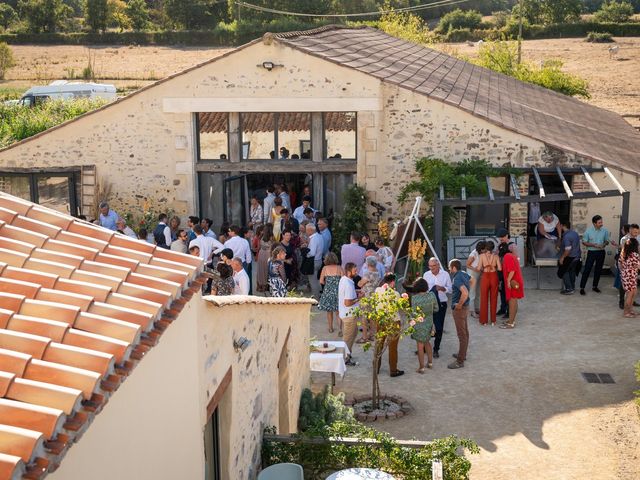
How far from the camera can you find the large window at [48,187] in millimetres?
19188

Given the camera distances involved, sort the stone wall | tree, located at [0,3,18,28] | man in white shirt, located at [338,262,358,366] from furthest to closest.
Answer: tree, located at [0,3,18,28], man in white shirt, located at [338,262,358,366], the stone wall

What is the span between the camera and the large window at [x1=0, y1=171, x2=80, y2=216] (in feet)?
63.0

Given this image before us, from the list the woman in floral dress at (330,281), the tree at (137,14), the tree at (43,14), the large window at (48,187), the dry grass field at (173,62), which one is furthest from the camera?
the tree at (137,14)

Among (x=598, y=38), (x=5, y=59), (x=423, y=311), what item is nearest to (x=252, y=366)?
(x=423, y=311)

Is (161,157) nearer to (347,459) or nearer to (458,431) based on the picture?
(458,431)

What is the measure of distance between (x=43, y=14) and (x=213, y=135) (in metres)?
45.8

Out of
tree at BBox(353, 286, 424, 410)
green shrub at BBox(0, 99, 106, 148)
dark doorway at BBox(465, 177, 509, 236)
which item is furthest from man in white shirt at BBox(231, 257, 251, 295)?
green shrub at BBox(0, 99, 106, 148)

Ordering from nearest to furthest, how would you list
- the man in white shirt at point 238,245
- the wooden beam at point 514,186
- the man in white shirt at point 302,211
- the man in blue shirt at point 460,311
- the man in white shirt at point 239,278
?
1. the man in white shirt at point 239,278
2. the man in blue shirt at point 460,311
3. the man in white shirt at point 238,245
4. the wooden beam at point 514,186
5. the man in white shirt at point 302,211

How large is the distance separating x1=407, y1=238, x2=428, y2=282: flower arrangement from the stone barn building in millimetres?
2397

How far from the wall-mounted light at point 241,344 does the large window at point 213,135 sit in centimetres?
1100

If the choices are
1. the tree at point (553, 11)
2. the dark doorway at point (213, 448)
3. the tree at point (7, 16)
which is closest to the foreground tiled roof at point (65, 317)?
the dark doorway at point (213, 448)

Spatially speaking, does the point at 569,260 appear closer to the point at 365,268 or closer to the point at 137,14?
the point at 365,268

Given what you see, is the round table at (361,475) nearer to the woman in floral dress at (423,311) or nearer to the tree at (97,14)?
the woman in floral dress at (423,311)

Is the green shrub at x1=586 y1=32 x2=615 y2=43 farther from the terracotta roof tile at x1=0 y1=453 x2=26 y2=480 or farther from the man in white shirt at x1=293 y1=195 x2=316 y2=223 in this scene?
the terracotta roof tile at x1=0 y1=453 x2=26 y2=480
